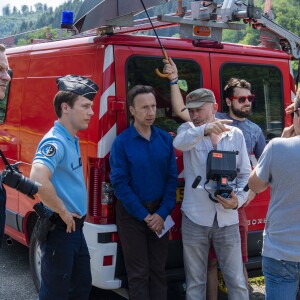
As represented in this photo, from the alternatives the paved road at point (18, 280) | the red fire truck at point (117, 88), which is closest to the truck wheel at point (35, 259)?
the red fire truck at point (117, 88)

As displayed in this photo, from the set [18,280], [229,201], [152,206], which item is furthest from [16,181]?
[18,280]

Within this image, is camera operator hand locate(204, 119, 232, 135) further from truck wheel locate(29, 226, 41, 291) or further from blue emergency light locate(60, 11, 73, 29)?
blue emergency light locate(60, 11, 73, 29)

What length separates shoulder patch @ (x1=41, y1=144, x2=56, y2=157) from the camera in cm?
306

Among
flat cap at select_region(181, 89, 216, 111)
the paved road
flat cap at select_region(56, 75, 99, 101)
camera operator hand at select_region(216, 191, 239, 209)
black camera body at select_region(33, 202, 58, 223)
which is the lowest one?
the paved road

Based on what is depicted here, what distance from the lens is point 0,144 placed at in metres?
5.29

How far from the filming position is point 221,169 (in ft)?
12.0

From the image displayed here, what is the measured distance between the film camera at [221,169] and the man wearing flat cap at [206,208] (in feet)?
0.21

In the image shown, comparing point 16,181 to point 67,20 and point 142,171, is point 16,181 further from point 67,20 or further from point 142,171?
point 67,20

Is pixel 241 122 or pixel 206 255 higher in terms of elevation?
pixel 241 122

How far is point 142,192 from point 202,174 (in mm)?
455

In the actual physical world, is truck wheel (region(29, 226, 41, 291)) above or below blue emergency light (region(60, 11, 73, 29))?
below

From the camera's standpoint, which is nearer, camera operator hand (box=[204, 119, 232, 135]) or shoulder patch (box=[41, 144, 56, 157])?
shoulder patch (box=[41, 144, 56, 157])

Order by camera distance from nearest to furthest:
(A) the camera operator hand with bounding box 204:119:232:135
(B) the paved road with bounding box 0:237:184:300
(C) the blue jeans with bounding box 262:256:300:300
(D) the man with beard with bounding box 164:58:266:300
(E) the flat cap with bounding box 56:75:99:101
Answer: (C) the blue jeans with bounding box 262:256:300:300 < (E) the flat cap with bounding box 56:75:99:101 < (A) the camera operator hand with bounding box 204:119:232:135 < (D) the man with beard with bounding box 164:58:266:300 < (B) the paved road with bounding box 0:237:184:300

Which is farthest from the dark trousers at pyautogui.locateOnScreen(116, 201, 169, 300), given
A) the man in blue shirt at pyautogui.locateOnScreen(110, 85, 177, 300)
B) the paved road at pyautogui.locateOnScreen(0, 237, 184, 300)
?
the paved road at pyautogui.locateOnScreen(0, 237, 184, 300)
